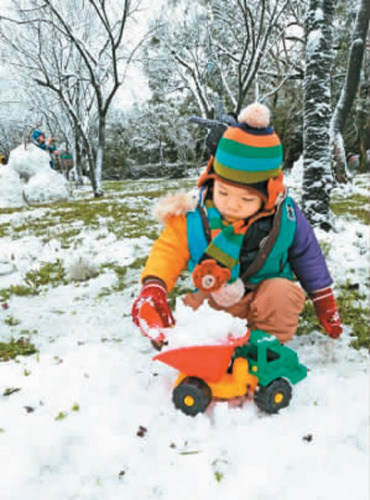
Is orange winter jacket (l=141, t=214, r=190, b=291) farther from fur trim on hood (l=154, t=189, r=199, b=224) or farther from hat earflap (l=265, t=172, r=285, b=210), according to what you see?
hat earflap (l=265, t=172, r=285, b=210)

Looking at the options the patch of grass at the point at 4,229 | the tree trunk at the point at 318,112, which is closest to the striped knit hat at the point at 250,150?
the tree trunk at the point at 318,112

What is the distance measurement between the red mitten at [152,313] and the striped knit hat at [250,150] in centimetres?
62

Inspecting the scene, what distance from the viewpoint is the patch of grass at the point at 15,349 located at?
213 centimetres

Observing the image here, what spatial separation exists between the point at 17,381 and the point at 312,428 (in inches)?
55.6

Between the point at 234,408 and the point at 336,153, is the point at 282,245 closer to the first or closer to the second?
the point at 234,408

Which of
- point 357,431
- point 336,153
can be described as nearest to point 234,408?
point 357,431

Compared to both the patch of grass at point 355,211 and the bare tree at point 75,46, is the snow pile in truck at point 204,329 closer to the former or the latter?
the patch of grass at point 355,211

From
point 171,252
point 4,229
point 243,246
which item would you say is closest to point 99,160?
point 4,229

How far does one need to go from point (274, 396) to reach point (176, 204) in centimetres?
97

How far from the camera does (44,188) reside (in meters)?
11.5

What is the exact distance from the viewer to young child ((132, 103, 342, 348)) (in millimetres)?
1656

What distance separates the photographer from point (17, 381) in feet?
6.15

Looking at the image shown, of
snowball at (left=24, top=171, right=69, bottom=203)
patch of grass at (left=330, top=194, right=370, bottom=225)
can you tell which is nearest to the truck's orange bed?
patch of grass at (left=330, top=194, right=370, bottom=225)

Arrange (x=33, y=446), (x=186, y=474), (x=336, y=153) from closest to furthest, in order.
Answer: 1. (x=186, y=474)
2. (x=33, y=446)
3. (x=336, y=153)
